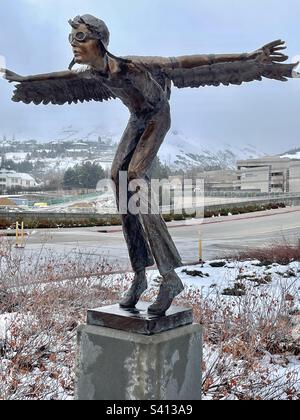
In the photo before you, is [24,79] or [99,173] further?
[99,173]

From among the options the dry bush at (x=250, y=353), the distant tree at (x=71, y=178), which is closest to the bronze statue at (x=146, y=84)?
the dry bush at (x=250, y=353)

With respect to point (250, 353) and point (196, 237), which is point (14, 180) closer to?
point (196, 237)

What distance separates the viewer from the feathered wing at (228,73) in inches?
150

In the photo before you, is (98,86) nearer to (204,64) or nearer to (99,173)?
(204,64)

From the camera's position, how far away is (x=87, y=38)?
355 cm

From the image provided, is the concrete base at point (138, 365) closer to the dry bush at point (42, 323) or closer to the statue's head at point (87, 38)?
the dry bush at point (42, 323)

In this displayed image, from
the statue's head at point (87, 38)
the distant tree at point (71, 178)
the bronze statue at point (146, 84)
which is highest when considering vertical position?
the distant tree at point (71, 178)

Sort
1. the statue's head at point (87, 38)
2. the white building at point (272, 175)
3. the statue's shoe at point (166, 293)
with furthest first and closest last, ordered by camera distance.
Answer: the white building at point (272, 175)
the statue's shoe at point (166, 293)
the statue's head at point (87, 38)

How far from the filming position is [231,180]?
281 ft

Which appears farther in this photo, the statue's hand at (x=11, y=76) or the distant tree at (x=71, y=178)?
the distant tree at (x=71, y=178)

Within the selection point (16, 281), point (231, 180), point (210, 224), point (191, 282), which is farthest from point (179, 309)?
point (231, 180)

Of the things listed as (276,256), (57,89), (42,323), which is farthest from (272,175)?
(57,89)

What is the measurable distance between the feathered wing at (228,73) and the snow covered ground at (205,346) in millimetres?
3083
